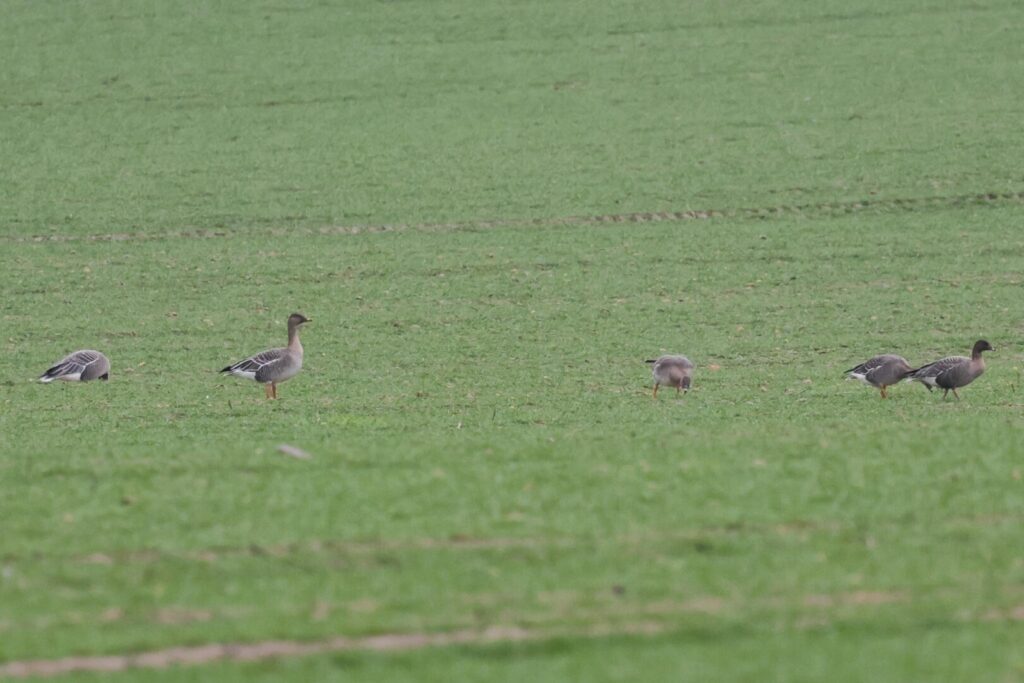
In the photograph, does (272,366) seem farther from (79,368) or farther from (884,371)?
(884,371)

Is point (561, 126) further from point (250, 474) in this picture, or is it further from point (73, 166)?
point (250, 474)

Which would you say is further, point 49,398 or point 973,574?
point 49,398

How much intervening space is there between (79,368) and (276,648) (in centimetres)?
1423

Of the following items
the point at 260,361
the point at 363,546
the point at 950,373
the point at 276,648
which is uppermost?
the point at 260,361

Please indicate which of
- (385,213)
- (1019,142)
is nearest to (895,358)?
(385,213)

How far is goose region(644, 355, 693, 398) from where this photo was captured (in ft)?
73.8

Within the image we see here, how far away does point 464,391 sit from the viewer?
23.5 meters

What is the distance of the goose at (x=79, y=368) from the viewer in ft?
78.8

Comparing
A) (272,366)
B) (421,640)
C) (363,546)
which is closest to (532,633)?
(421,640)

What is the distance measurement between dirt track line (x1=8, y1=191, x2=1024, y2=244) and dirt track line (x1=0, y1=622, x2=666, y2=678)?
Result: 82.6 feet

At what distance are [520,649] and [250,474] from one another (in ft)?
17.4

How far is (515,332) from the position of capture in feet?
90.9

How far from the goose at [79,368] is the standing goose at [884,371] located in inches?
423

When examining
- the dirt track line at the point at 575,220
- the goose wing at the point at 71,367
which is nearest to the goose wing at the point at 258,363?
the goose wing at the point at 71,367
